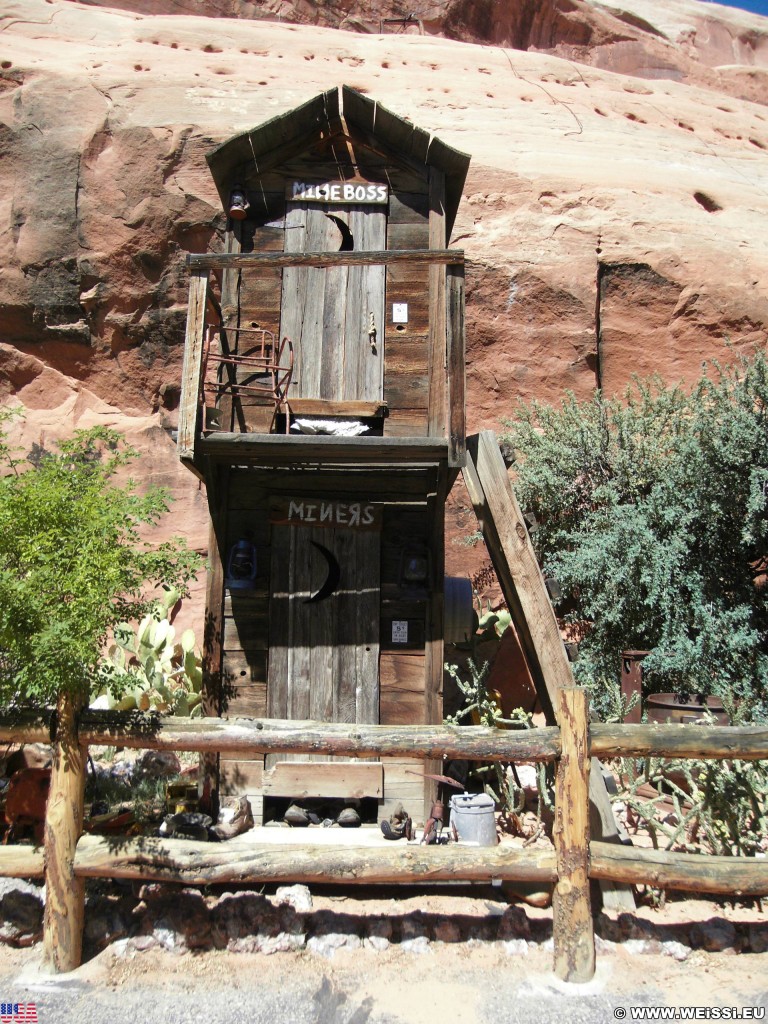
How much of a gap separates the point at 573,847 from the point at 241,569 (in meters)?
3.22

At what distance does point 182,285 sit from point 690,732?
9.54 metres

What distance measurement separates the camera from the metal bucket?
16.9 feet

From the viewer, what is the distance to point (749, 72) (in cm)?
2030

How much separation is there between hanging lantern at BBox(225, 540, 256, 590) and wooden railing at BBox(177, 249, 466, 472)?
31.8 inches

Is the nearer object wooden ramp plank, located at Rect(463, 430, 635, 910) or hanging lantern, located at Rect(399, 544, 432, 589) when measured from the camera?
wooden ramp plank, located at Rect(463, 430, 635, 910)

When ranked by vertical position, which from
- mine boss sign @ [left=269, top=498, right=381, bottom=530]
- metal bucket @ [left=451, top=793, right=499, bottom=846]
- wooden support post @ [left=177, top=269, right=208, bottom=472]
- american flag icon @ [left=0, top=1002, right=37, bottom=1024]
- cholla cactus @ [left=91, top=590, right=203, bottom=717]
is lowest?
american flag icon @ [left=0, top=1002, right=37, bottom=1024]

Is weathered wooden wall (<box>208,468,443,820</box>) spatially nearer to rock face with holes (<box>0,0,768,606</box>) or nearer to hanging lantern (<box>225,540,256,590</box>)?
hanging lantern (<box>225,540,256,590</box>)

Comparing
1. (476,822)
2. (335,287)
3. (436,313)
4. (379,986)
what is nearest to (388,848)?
(379,986)

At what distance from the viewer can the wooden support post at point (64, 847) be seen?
3973 millimetres

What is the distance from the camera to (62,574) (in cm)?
397

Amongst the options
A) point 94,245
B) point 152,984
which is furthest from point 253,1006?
point 94,245

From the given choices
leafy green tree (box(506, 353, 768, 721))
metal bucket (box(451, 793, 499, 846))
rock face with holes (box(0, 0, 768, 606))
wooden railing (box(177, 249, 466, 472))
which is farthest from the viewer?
rock face with holes (box(0, 0, 768, 606))

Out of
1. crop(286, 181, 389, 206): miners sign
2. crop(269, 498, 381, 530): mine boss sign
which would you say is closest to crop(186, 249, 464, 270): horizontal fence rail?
crop(286, 181, 389, 206): miners sign

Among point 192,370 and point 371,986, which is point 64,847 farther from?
point 192,370
